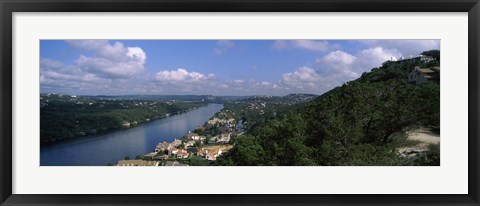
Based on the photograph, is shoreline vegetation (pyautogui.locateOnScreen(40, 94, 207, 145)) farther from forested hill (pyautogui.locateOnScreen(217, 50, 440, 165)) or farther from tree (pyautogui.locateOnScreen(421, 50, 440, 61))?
tree (pyautogui.locateOnScreen(421, 50, 440, 61))

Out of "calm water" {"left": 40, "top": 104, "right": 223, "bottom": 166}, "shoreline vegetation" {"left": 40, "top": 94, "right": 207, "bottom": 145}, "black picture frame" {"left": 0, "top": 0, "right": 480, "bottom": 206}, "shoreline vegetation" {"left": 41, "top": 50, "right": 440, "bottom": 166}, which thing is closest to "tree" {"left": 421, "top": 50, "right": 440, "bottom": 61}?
"shoreline vegetation" {"left": 41, "top": 50, "right": 440, "bottom": 166}

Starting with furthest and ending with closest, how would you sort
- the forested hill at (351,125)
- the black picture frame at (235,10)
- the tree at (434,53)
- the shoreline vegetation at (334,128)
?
1. the forested hill at (351,125)
2. the shoreline vegetation at (334,128)
3. the tree at (434,53)
4. the black picture frame at (235,10)

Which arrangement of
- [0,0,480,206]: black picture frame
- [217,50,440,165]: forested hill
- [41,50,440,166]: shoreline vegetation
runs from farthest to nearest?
[217,50,440,165]: forested hill → [41,50,440,166]: shoreline vegetation → [0,0,480,206]: black picture frame

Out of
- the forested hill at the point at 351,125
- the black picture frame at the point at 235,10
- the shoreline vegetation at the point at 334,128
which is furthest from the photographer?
the forested hill at the point at 351,125

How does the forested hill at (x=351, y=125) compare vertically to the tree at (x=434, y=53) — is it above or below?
below

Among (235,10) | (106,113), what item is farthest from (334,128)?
(106,113)

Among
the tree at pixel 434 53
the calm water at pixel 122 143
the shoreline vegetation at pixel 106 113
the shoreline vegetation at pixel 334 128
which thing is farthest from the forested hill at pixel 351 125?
the shoreline vegetation at pixel 106 113

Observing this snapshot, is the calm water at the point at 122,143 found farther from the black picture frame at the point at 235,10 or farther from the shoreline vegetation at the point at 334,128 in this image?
the black picture frame at the point at 235,10
